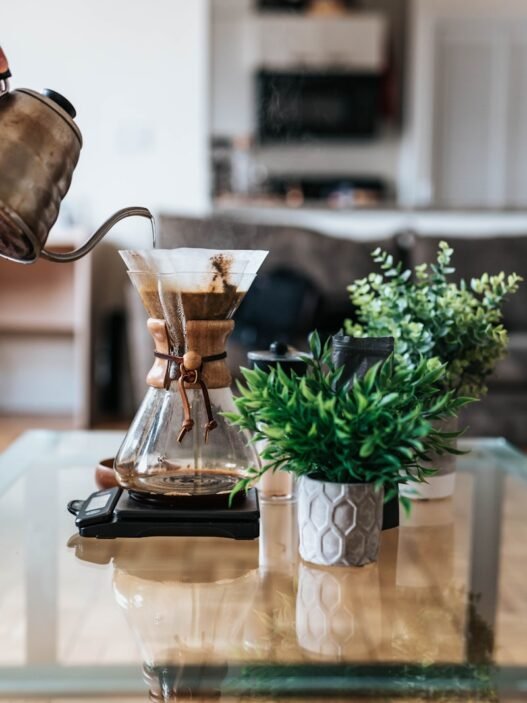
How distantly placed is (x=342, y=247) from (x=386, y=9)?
2.27 metres

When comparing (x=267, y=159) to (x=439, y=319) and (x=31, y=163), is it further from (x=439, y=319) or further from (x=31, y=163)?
(x=31, y=163)

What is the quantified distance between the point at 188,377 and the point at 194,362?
0.7 inches

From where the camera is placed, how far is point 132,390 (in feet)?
13.7

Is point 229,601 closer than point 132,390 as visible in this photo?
Yes

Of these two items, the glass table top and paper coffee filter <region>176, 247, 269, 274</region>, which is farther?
paper coffee filter <region>176, 247, 269, 274</region>

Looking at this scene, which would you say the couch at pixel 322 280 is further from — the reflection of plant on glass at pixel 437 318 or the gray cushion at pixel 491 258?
the reflection of plant on glass at pixel 437 318

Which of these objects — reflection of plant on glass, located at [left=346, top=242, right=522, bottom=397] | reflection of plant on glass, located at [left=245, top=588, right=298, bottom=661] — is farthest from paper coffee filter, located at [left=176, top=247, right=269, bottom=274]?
reflection of plant on glass, located at [left=245, top=588, right=298, bottom=661]

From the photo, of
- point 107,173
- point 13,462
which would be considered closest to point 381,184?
point 107,173

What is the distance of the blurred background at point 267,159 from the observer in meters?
3.63

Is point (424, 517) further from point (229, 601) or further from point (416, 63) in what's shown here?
point (416, 63)

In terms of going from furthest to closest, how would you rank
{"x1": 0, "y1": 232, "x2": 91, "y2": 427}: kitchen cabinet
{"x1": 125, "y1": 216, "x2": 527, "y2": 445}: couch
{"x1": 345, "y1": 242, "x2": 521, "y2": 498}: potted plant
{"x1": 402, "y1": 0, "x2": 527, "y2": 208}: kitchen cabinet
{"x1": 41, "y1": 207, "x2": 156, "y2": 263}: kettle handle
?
1. {"x1": 402, "y1": 0, "x2": 527, "y2": 208}: kitchen cabinet
2. {"x1": 0, "y1": 232, "x2": 91, "y2": 427}: kitchen cabinet
3. {"x1": 125, "y1": 216, "x2": 527, "y2": 445}: couch
4. {"x1": 345, "y1": 242, "x2": 521, "y2": 498}: potted plant
5. {"x1": 41, "y1": 207, "x2": 156, "y2": 263}: kettle handle

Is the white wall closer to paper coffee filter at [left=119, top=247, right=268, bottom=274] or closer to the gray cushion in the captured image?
the gray cushion

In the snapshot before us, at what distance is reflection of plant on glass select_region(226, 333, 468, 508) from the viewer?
2.89 feet

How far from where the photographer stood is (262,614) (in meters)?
0.84
